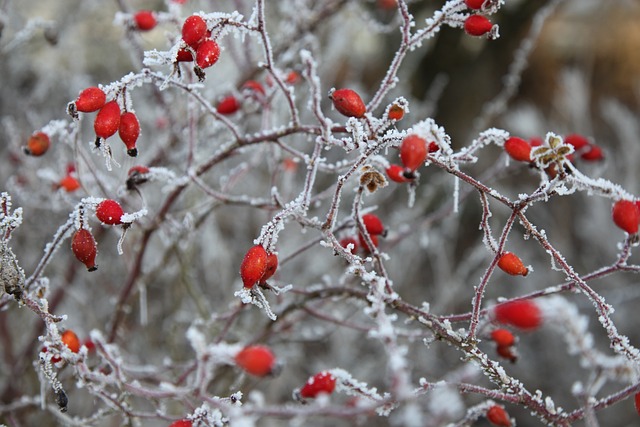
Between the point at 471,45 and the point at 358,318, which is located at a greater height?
the point at 471,45

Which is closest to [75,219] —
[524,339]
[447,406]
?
[447,406]

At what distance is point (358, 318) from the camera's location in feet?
10.0

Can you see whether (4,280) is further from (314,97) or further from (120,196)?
(314,97)

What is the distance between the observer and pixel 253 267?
0.97 meters

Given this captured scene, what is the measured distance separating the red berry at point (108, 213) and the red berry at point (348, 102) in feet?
1.42

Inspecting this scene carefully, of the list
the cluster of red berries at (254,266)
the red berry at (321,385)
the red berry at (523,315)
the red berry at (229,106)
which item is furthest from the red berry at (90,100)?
the red berry at (523,315)

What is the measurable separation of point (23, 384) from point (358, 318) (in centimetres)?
164

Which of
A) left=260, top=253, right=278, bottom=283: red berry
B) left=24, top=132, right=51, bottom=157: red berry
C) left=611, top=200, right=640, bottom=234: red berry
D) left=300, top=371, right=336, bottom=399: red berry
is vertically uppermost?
left=24, top=132, right=51, bottom=157: red berry

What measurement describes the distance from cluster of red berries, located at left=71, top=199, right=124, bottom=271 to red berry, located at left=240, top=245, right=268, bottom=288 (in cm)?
24

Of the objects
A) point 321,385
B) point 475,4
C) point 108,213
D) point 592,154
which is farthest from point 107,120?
point 592,154

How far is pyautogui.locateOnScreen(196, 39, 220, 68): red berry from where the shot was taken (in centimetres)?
100

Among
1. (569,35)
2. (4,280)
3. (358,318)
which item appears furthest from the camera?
(569,35)

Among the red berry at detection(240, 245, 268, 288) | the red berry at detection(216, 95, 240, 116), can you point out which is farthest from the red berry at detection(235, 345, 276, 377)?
the red berry at detection(216, 95, 240, 116)

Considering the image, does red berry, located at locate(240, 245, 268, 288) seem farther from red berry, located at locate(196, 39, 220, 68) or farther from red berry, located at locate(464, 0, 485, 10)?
red berry, located at locate(464, 0, 485, 10)
